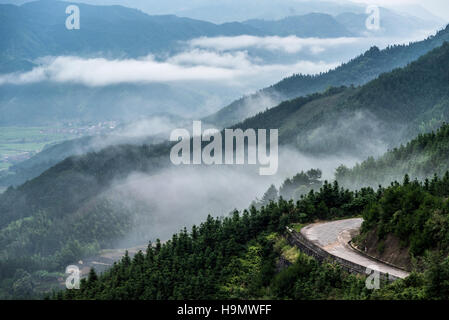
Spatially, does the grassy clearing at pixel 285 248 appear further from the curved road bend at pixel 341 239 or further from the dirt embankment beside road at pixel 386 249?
the dirt embankment beside road at pixel 386 249

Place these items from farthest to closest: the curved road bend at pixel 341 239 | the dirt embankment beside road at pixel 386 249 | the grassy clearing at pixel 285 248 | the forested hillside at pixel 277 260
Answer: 1. the grassy clearing at pixel 285 248
2. the dirt embankment beside road at pixel 386 249
3. the curved road bend at pixel 341 239
4. the forested hillside at pixel 277 260

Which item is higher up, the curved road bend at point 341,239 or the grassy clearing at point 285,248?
the curved road bend at point 341,239

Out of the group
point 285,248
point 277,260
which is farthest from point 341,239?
point 277,260

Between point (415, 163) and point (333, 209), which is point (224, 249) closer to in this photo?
point (333, 209)

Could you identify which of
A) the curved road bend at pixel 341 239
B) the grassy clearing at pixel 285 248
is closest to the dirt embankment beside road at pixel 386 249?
the curved road bend at pixel 341 239

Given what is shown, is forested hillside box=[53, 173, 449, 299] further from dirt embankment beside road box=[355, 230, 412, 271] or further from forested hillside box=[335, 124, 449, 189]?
forested hillside box=[335, 124, 449, 189]

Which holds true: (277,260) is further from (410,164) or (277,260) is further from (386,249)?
(410,164)

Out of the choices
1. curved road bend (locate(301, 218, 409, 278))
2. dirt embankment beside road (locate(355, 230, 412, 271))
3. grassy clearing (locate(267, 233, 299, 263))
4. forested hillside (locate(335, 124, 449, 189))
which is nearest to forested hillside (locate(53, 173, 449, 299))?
grassy clearing (locate(267, 233, 299, 263))
